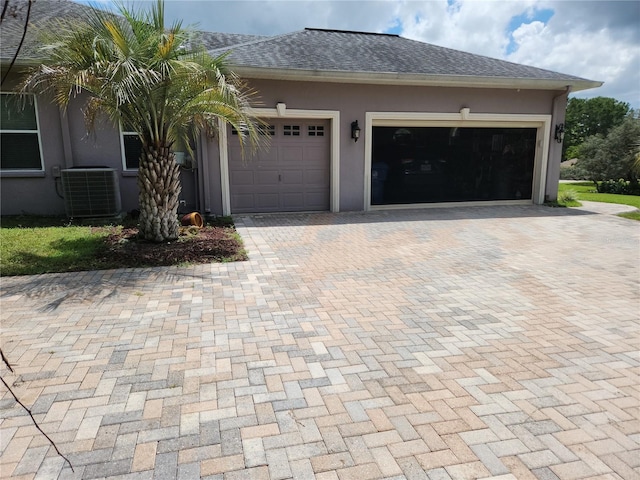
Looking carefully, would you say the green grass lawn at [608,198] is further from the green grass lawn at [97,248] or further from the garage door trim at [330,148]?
the green grass lawn at [97,248]

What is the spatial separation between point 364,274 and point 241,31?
36.4 ft

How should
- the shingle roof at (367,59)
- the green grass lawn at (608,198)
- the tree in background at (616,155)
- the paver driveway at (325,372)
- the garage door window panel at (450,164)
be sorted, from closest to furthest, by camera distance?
the paver driveway at (325,372) → the shingle roof at (367,59) → the garage door window panel at (450,164) → the green grass lawn at (608,198) → the tree in background at (616,155)

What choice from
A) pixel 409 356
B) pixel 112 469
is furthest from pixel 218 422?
pixel 409 356

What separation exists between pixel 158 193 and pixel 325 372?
477 centimetres

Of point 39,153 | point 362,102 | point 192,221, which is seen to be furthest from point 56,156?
point 362,102

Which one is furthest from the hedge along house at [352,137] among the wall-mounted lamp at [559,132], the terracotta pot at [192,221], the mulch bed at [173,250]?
the mulch bed at [173,250]

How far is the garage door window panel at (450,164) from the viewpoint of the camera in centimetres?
1132

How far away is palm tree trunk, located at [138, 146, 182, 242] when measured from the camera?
6621 mm

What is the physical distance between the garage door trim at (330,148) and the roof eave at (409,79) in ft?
2.44

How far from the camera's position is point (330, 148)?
10641mm

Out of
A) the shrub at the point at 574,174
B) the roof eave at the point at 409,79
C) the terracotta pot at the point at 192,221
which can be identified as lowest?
the terracotta pot at the point at 192,221

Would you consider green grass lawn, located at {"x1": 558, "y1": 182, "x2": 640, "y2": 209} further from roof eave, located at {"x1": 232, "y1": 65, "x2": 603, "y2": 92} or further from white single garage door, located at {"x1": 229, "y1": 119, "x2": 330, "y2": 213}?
white single garage door, located at {"x1": 229, "y1": 119, "x2": 330, "y2": 213}

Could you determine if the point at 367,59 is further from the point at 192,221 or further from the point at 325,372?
the point at 325,372

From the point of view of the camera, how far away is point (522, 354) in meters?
3.51
